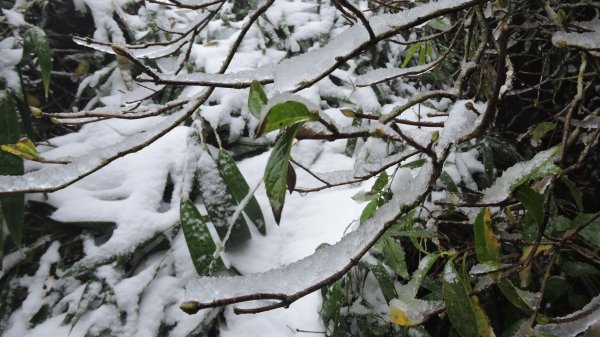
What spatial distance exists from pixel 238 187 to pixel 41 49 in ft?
2.38

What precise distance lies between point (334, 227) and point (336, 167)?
0.95ft

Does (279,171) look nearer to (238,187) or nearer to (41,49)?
(238,187)

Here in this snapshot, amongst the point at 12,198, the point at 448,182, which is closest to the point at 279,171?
the point at 448,182

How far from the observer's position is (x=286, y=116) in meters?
0.28

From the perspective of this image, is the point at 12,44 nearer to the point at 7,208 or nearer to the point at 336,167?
the point at 7,208

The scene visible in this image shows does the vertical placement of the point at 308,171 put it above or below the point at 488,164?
above

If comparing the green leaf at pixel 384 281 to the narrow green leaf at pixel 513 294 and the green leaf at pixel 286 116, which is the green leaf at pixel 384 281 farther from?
the green leaf at pixel 286 116

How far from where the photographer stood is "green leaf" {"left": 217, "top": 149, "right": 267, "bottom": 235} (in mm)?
1016

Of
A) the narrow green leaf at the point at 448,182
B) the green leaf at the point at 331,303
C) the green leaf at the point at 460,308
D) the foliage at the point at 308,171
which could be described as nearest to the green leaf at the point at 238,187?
the foliage at the point at 308,171

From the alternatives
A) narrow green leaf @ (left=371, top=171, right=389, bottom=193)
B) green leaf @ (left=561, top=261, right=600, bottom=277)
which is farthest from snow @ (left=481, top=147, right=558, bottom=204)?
green leaf @ (left=561, top=261, right=600, bottom=277)

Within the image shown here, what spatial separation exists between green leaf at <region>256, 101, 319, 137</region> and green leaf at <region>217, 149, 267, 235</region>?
74cm

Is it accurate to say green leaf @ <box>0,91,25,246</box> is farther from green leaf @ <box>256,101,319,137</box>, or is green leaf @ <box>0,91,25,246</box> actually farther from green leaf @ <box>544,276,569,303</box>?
green leaf @ <box>544,276,569,303</box>

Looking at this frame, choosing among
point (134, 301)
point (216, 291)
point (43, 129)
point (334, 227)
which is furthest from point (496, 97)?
point (43, 129)

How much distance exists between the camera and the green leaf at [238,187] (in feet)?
3.33
